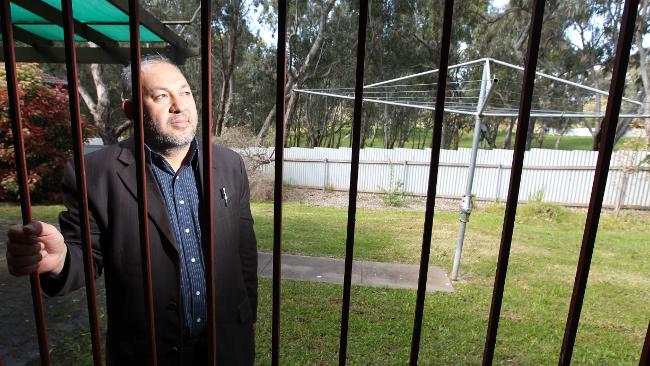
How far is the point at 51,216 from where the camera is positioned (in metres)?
7.56

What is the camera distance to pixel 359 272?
219 inches

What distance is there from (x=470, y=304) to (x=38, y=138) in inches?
360

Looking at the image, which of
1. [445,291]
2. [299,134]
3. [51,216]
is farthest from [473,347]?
[299,134]

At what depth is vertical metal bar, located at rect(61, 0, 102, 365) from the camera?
90cm

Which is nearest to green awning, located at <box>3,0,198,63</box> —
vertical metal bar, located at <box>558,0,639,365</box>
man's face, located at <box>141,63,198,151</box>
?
man's face, located at <box>141,63,198,151</box>

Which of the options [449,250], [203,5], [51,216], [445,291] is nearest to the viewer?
[203,5]

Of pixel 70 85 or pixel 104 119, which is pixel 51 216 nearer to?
pixel 104 119

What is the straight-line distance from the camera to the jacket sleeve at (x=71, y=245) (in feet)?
3.81

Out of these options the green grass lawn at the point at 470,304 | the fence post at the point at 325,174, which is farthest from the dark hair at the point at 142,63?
the fence post at the point at 325,174

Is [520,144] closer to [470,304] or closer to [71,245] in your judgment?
[71,245]

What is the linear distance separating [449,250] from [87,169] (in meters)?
6.24

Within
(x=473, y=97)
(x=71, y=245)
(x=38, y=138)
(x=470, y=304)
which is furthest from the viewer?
(x=38, y=138)

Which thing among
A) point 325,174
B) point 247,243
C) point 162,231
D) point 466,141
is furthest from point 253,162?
point 466,141

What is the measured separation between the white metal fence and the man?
11.2 metres
